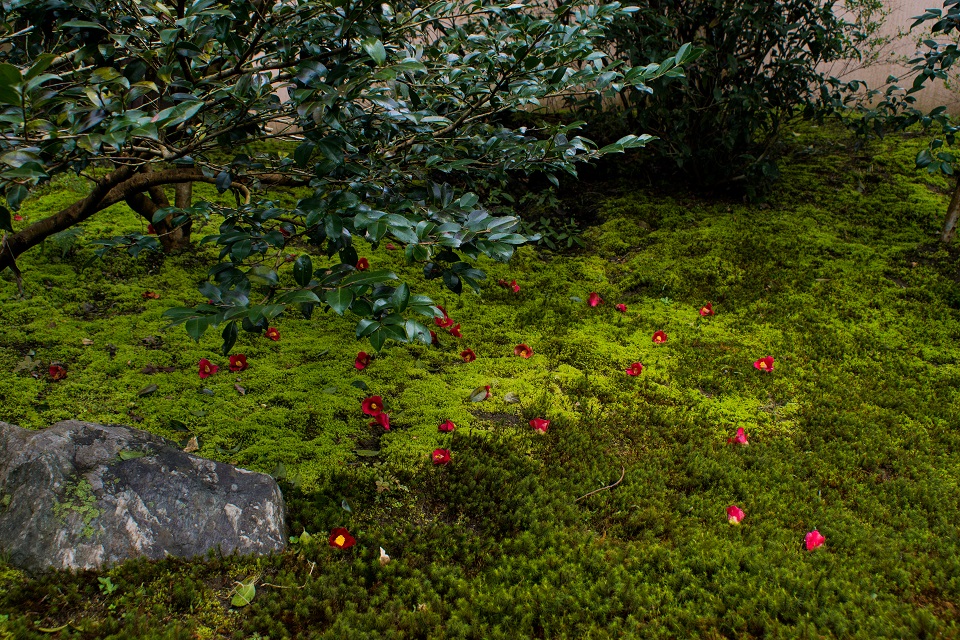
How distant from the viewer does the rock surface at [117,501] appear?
1922 millimetres

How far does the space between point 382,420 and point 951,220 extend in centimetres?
419

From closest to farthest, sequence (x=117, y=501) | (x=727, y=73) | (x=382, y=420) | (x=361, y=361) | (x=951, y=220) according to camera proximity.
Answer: (x=117, y=501)
(x=382, y=420)
(x=361, y=361)
(x=951, y=220)
(x=727, y=73)

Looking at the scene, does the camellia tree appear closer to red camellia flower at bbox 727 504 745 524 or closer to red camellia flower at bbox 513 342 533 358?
red camellia flower at bbox 513 342 533 358

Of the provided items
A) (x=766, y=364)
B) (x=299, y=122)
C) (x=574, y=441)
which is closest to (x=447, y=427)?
(x=574, y=441)

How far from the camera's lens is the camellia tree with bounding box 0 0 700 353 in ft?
5.12

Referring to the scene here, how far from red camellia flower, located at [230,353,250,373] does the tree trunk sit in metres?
4.66

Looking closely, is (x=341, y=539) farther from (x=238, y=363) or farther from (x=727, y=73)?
(x=727, y=73)

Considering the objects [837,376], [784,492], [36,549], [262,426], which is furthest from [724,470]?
[36,549]

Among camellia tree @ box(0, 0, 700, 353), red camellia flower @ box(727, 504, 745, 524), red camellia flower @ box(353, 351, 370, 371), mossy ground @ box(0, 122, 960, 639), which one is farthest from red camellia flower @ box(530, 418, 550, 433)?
camellia tree @ box(0, 0, 700, 353)

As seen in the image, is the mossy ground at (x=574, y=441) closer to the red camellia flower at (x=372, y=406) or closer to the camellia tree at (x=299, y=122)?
the red camellia flower at (x=372, y=406)

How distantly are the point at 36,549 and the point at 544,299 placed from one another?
2927 mm

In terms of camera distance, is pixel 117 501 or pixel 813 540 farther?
pixel 813 540

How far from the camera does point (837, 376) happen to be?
10.9 ft

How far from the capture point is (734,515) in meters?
2.39
